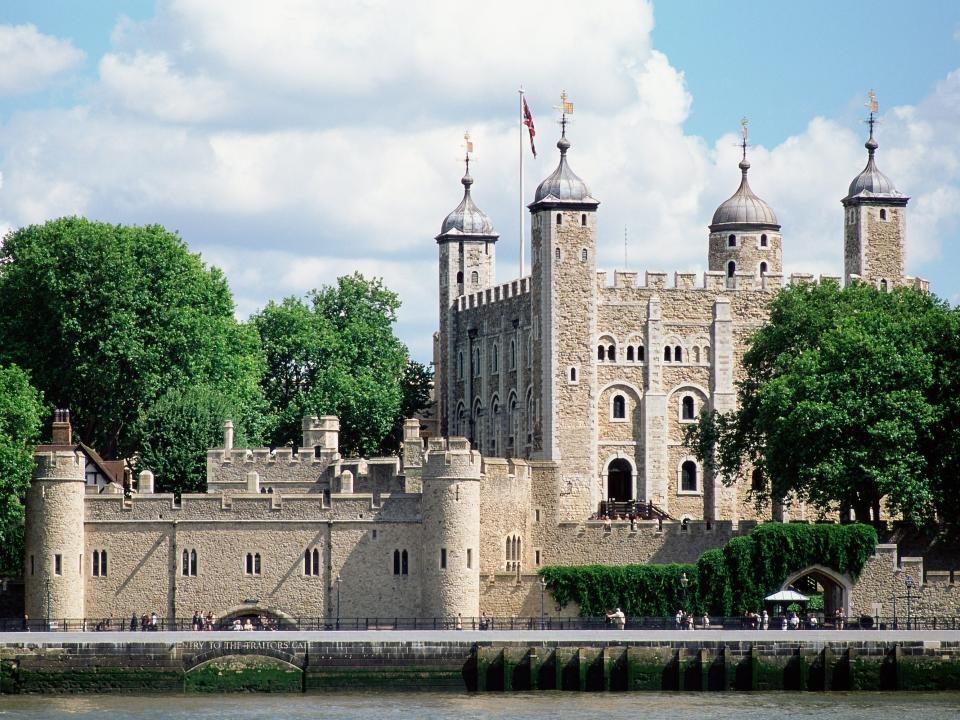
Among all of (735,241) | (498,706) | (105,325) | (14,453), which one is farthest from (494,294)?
(498,706)

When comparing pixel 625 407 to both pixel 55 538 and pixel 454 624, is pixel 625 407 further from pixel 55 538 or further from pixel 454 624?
pixel 55 538

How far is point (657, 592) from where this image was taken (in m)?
79.0

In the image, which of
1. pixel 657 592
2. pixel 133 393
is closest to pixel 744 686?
pixel 657 592

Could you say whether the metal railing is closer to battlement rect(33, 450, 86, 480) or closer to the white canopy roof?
the white canopy roof

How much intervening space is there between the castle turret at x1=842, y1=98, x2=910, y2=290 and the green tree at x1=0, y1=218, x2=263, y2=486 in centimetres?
2305

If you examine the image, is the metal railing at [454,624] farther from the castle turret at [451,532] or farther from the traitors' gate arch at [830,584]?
the traitors' gate arch at [830,584]

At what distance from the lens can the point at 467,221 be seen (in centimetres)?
11112

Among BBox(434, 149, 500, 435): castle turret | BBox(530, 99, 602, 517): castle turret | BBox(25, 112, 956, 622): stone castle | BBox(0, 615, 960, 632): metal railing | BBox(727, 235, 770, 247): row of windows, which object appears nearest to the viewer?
BBox(0, 615, 960, 632): metal railing

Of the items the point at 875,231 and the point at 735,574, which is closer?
the point at 735,574

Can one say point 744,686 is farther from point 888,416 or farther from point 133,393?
point 133,393

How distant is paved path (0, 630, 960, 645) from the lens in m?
70.7

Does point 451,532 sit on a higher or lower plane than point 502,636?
higher

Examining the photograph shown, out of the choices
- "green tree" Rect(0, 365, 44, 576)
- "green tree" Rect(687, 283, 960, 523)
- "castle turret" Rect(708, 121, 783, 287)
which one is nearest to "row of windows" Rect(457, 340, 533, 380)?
"castle turret" Rect(708, 121, 783, 287)

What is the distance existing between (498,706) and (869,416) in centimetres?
1799
